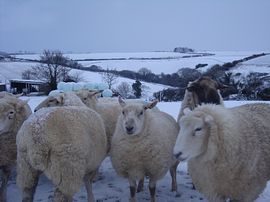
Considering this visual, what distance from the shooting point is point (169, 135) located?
6172 mm

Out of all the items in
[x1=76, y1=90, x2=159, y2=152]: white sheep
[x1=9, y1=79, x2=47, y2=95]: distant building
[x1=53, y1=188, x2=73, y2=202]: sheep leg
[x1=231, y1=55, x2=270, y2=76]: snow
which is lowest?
[x1=9, y1=79, x2=47, y2=95]: distant building

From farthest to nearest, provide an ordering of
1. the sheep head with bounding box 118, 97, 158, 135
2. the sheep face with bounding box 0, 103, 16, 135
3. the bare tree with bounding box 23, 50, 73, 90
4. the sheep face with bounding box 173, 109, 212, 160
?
the bare tree with bounding box 23, 50, 73, 90
the sheep face with bounding box 0, 103, 16, 135
the sheep head with bounding box 118, 97, 158, 135
the sheep face with bounding box 173, 109, 212, 160

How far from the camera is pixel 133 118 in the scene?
5668mm

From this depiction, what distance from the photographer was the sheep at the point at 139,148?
18.6 ft

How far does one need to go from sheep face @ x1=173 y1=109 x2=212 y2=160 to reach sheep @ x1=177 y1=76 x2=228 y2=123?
255 centimetres

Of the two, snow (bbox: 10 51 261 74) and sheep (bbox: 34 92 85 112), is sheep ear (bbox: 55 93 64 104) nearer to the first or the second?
sheep (bbox: 34 92 85 112)

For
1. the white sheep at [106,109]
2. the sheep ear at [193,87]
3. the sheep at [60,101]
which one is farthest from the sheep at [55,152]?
the sheep ear at [193,87]

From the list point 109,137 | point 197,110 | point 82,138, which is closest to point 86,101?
point 109,137

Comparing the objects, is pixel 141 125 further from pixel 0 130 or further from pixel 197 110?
pixel 0 130

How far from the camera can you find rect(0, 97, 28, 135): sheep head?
5836 mm

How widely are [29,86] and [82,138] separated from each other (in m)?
51.6

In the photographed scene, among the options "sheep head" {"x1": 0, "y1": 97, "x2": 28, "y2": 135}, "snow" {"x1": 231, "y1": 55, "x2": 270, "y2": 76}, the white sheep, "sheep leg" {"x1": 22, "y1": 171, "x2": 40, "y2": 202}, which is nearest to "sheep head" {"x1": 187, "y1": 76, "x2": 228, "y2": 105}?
the white sheep

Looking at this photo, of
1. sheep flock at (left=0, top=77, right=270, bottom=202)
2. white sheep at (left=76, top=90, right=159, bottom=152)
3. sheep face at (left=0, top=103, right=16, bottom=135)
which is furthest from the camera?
white sheep at (left=76, top=90, right=159, bottom=152)

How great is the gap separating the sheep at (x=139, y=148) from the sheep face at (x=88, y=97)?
213 centimetres
